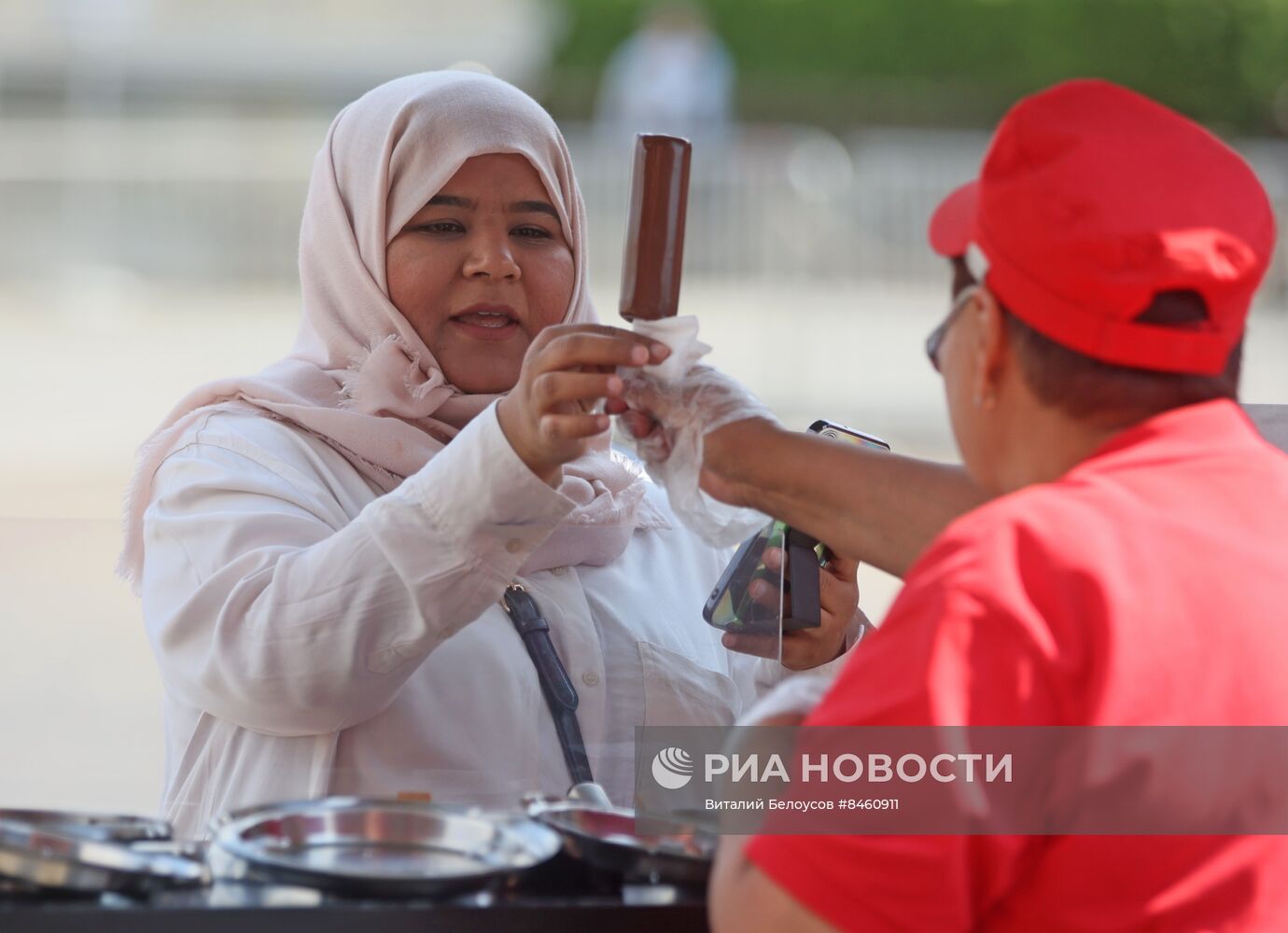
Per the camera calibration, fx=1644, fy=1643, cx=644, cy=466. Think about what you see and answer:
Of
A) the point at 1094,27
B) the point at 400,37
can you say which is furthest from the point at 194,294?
the point at 1094,27

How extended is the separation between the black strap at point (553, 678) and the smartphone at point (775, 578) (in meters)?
0.28

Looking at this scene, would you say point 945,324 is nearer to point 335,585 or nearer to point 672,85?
point 335,585

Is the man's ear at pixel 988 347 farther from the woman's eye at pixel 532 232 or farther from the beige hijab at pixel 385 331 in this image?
the woman's eye at pixel 532 232

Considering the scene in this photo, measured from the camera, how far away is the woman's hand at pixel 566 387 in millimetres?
2104

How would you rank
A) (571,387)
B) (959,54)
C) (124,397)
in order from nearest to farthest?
(571,387), (124,397), (959,54)

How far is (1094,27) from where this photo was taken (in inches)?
645

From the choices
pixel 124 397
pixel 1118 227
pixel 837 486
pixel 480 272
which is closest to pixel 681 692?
pixel 837 486

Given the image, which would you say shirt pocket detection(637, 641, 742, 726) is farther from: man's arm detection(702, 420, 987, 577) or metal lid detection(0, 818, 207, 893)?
metal lid detection(0, 818, 207, 893)

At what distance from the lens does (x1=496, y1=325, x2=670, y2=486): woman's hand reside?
6.90 ft

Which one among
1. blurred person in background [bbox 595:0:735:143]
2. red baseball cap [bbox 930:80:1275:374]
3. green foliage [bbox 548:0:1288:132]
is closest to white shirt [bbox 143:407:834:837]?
red baseball cap [bbox 930:80:1275:374]

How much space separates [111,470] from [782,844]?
808 centimetres

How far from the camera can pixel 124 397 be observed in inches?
401

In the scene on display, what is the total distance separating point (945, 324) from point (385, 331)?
50.3 inches

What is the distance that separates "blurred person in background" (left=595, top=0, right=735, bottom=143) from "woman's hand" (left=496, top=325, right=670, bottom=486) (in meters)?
10.7
